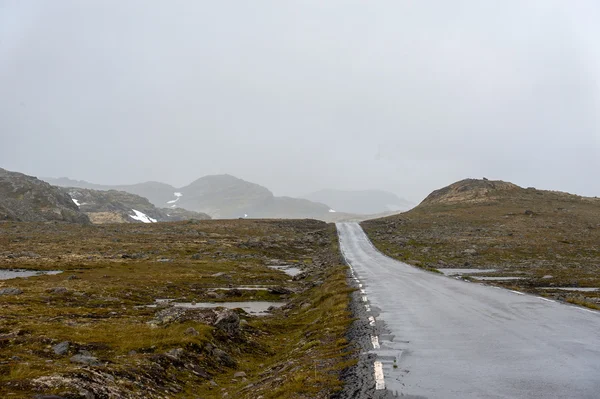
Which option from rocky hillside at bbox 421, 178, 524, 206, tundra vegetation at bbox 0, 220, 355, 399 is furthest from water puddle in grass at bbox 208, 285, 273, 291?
rocky hillside at bbox 421, 178, 524, 206

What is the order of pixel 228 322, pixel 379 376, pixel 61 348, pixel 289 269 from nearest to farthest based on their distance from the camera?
pixel 379 376, pixel 61 348, pixel 228 322, pixel 289 269

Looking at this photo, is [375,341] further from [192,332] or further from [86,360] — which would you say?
[86,360]

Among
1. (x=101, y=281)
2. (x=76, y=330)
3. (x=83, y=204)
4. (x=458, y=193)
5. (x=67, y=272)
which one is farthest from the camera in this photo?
(x=83, y=204)

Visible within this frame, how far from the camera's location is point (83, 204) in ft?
641

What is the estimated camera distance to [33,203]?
411 ft

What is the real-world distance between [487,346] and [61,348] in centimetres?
1335

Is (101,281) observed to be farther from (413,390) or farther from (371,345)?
(413,390)

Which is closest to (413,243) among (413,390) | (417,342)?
(417,342)

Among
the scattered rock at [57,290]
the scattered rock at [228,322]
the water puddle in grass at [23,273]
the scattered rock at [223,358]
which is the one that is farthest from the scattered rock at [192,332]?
the water puddle in grass at [23,273]

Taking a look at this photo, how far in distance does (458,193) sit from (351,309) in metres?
131

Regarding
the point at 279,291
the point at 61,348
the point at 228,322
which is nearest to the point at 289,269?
the point at 279,291

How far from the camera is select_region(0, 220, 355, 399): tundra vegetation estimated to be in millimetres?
10461

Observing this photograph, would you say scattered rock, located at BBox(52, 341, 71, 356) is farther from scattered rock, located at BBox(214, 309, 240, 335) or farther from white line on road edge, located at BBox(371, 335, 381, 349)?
white line on road edge, located at BBox(371, 335, 381, 349)

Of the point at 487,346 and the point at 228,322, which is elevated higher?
the point at 487,346
